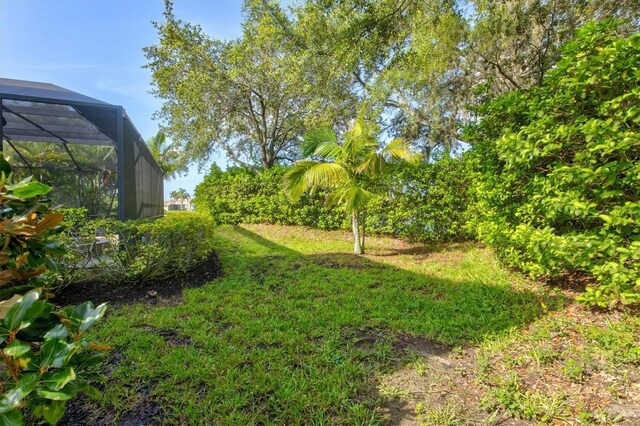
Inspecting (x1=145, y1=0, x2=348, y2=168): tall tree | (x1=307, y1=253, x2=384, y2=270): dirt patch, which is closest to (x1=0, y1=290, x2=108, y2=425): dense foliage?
(x1=307, y1=253, x2=384, y2=270): dirt patch

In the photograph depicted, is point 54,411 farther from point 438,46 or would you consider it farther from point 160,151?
point 160,151

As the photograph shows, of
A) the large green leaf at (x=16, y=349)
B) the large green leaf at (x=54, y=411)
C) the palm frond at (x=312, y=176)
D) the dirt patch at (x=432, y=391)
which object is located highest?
the palm frond at (x=312, y=176)

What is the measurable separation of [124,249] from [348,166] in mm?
4002

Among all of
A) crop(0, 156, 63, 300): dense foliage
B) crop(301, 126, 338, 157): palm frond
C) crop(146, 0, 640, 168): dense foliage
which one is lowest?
crop(0, 156, 63, 300): dense foliage

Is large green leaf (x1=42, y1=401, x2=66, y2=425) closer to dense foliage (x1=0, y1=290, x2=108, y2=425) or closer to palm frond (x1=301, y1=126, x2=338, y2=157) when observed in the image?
dense foliage (x1=0, y1=290, x2=108, y2=425)

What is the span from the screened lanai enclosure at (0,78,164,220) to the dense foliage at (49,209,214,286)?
3.23 feet

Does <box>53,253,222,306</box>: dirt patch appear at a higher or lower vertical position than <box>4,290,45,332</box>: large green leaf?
lower

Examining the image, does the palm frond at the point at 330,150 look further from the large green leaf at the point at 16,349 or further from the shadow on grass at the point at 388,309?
the large green leaf at the point at 16,349

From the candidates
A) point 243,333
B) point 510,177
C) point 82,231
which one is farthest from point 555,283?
point 82,231

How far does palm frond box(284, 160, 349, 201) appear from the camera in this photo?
570 cm

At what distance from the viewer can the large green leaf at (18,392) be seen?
751 mm

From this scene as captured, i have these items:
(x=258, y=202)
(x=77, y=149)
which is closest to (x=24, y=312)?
(x=258, y=202)

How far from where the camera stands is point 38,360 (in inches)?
Answer: 33.9

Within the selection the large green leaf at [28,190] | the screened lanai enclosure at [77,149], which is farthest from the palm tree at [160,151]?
the large green leaf at [28,190]
